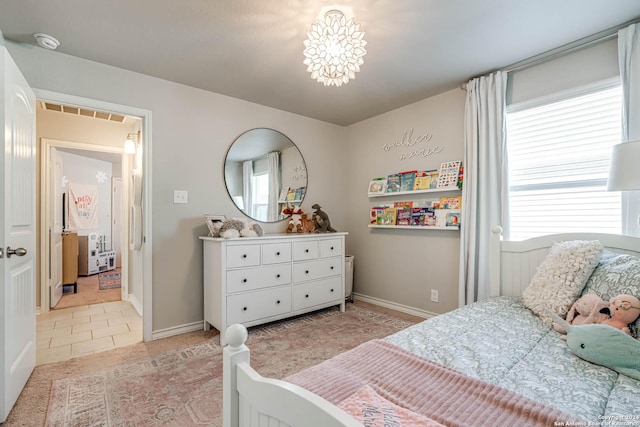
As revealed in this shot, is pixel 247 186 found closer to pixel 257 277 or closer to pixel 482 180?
pixel 257 277

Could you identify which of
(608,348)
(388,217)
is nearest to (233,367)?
(608,348)

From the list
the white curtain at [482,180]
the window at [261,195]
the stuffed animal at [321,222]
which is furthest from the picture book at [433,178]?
the window at [261,195]

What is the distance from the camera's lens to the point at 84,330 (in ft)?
9.25

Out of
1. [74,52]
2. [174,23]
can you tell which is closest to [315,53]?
[174,23]

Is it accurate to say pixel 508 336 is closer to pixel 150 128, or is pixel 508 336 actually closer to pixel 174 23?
pixel 174 23

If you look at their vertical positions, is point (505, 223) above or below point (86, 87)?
below

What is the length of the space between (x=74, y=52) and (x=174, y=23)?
0.97 metres

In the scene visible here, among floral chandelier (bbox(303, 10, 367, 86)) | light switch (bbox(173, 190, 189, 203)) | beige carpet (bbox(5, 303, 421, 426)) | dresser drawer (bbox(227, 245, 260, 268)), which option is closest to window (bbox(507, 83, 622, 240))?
beige carpet (bbox(5, 303, 421, 426))

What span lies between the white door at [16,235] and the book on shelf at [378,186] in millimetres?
3035

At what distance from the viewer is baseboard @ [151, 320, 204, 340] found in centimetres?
261

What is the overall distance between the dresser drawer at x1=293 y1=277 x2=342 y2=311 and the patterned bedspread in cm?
167

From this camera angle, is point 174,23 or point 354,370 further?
point 174,23

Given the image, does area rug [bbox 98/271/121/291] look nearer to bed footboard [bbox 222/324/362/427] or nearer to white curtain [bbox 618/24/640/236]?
bed footboard [bbox 222/324/362/427]

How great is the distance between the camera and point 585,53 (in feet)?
7.06
